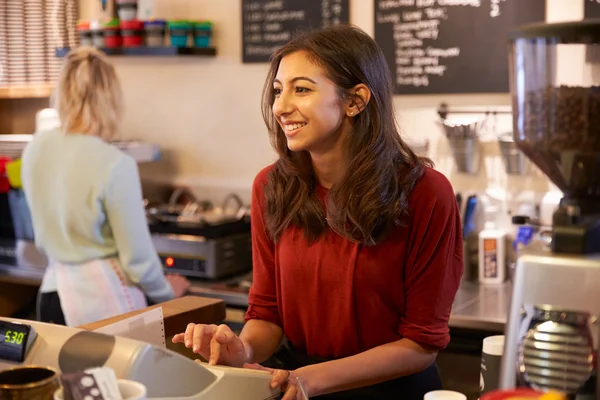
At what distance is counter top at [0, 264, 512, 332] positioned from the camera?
2.73 meters

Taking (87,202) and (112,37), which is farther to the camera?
(112,37)

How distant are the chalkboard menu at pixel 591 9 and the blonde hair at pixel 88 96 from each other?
165 cm

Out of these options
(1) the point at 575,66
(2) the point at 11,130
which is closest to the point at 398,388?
(1) the point at 575,66

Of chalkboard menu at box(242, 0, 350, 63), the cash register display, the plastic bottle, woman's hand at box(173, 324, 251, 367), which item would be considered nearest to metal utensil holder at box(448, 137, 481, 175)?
the plastic bottle

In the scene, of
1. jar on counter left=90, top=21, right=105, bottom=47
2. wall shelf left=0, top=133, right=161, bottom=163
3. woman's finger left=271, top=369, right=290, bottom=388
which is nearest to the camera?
woman's finger left=271, top=369, right=290, bottom=388

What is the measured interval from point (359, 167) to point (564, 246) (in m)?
0.65

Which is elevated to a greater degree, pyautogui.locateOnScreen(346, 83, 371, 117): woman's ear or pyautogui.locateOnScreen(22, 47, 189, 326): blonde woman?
pyautogui.locateOnScreen(346, 83, 371, 117): woman's ear

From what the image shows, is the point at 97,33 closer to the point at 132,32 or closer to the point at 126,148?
the point at 132,32

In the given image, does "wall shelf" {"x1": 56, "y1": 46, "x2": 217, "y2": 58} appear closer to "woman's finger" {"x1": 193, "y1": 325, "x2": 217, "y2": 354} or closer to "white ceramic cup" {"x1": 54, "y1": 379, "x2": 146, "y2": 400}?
"woman's finger" {"x1": 193, "y1": 325, "x2": 217, "y2": 354}

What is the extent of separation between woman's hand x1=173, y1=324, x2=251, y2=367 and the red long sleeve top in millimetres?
278

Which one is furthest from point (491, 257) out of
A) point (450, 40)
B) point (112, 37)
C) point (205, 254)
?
point (112, 37)

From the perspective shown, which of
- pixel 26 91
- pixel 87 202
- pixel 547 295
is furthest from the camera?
pixel 26 91

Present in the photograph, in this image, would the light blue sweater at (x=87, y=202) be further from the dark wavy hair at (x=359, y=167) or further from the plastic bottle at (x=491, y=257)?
the plastic bottle at (x=491, y=257)

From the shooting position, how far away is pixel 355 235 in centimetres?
178
